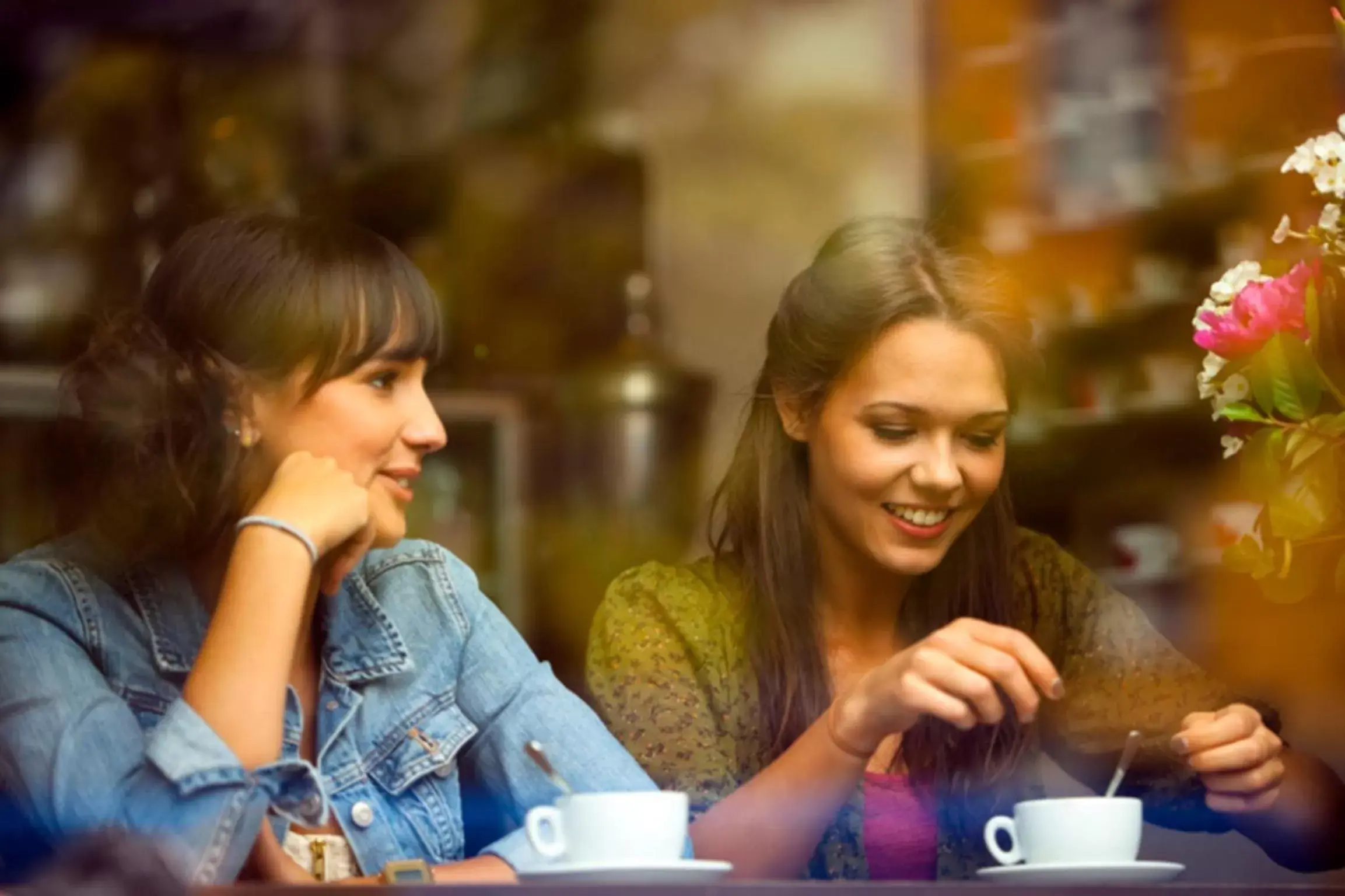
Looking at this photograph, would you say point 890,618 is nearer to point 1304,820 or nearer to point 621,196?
point 1304,820

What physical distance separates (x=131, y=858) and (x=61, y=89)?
1.56 m

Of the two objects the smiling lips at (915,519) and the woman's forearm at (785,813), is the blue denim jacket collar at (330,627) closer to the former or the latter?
the woman's forearm at (785,813)

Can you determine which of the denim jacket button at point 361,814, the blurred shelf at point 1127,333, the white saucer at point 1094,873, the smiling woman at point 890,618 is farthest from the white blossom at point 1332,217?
the blurred shelf at point 1127,333

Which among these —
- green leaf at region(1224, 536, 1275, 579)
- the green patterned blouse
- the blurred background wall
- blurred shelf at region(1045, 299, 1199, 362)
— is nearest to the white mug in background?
the blurred background wall

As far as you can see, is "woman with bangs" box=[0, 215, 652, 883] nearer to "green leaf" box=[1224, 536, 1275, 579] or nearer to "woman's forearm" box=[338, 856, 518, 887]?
"woman's forearm" box=[338, 856, 518, 887]

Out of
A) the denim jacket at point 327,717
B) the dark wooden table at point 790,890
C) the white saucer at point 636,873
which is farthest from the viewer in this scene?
the denim jacket at point 327,717

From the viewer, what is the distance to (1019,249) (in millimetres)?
2504

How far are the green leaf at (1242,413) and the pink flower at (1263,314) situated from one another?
0.16 ft

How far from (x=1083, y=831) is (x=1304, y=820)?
78 cm

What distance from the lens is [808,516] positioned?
6.75 feet

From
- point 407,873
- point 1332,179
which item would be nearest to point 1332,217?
point 1332,179

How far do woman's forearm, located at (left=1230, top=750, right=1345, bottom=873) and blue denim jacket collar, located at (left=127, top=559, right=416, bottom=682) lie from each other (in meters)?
0.93

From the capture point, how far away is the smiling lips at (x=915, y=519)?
1.99 meters

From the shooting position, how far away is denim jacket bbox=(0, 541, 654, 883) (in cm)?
136
